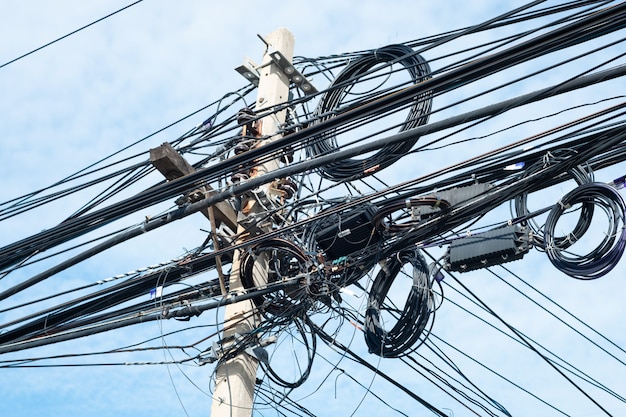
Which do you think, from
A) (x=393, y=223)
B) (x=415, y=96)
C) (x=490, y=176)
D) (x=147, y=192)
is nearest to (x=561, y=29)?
(x=415, y=96)

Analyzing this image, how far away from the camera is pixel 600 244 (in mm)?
6531

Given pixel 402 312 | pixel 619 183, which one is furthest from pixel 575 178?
pixel 402 312

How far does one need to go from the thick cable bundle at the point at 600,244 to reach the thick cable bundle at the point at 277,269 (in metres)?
2.05

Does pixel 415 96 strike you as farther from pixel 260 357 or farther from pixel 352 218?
pixel 260 357

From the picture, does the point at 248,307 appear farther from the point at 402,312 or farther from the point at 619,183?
the point at 619,183

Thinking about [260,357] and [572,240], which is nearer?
[572,240]

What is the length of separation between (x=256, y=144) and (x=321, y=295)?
5.77 ft

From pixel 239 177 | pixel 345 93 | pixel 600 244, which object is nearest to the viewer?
pixel 600 244

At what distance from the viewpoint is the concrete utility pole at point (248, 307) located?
7320 millimetres

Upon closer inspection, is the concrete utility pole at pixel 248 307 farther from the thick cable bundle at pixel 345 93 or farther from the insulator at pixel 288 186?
the thick cable bundle at pixel 345 93

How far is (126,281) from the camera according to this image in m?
8.61

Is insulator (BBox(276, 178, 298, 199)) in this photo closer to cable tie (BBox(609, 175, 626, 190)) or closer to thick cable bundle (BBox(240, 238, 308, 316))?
thick cable bundle (BBox(240, 238, 308, 316))

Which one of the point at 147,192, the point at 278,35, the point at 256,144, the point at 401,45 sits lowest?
the point at 147,192

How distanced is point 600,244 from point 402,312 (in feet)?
6.03
